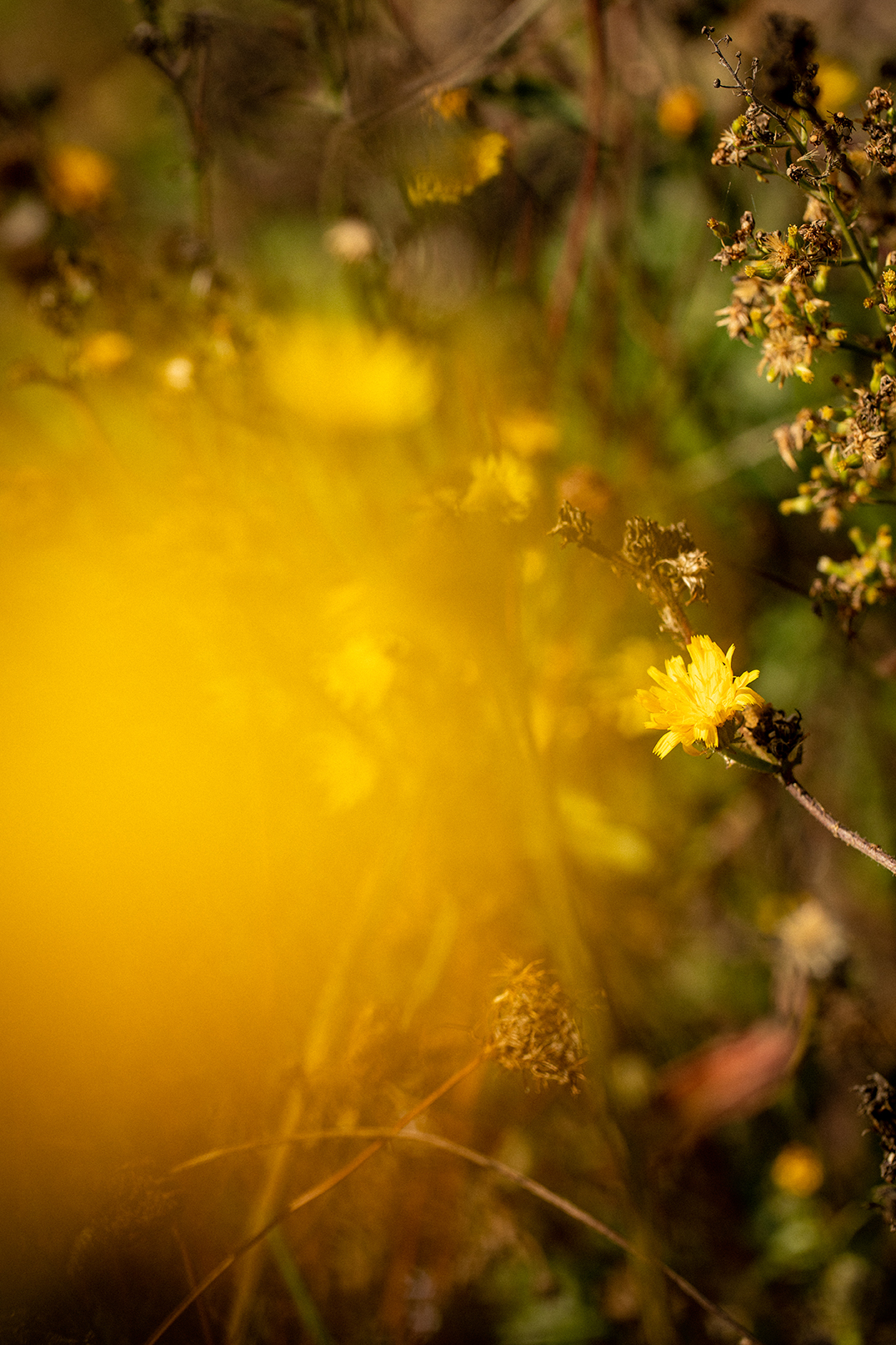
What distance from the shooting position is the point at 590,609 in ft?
2.94

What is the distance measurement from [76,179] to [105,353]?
14.5 inches

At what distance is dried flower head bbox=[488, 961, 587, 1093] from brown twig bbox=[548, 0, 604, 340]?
2.23ft

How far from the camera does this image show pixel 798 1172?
2.92 feet

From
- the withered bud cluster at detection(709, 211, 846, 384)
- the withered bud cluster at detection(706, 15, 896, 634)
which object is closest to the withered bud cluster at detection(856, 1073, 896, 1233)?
the withered bud cluster at detection(706, 15, 896, 634)

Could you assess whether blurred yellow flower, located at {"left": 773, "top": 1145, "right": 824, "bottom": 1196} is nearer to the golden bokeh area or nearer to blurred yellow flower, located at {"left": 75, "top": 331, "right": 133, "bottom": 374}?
the golden bokeh area

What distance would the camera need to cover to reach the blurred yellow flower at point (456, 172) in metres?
0.73

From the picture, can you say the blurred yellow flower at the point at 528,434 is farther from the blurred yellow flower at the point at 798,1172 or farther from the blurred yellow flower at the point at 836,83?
the blurred yellow flower at the point at 798,1172

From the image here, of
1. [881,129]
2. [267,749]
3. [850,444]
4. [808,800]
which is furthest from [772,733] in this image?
[267,749]

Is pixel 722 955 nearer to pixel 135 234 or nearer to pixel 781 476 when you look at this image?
pixel 781 476

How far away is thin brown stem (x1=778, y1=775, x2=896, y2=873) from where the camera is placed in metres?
0.37

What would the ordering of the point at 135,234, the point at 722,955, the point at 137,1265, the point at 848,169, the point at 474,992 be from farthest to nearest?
1. the point at 135,234
2. the point at 722,955
3. the point at 474,992
4. the point at 137,1265
5. the point at 848,169

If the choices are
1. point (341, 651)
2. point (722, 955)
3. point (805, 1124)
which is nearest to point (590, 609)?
point (341, 651)

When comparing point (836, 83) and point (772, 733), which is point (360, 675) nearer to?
point (772, 733)

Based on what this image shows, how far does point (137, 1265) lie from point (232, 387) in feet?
2.55
